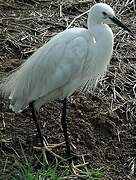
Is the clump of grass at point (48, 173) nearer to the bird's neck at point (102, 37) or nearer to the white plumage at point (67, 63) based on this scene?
the white plumage at point (67, 63)

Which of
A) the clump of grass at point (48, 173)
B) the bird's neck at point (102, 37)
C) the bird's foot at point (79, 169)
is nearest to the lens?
the clump of grass at point (48, 173)

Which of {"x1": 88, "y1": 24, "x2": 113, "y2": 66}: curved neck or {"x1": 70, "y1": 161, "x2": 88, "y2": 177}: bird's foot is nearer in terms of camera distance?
{"x1": 88, "y1": 24, "x2": 113, "y2": 66}: curved neck

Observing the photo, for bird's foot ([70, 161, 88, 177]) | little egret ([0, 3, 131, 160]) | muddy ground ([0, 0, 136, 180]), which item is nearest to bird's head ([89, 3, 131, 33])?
little egret ([0, 3, 131, 160])

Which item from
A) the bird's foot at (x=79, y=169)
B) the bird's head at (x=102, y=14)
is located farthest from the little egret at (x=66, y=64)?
the bird's foot at (x=79, y=169)

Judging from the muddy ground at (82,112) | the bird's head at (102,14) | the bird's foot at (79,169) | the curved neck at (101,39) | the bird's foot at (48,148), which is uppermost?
the bird's head at (102,14)

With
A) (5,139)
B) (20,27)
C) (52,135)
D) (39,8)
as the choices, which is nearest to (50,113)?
(52,135)

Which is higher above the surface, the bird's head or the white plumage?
the bird's head

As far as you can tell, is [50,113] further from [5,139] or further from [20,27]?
[20,27]

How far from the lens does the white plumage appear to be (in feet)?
10.00

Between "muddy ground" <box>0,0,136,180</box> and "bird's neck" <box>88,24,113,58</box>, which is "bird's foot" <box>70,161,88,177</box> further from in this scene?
A: "bird's neck" <box>88,24,113,58</box>

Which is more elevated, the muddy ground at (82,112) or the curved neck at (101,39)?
the curved neck at (101,39)

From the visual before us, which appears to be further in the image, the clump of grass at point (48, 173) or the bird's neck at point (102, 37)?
the bird's neck at point (102, 37)

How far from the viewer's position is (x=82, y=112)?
3.60 metres

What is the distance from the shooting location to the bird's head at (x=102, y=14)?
9.78ft
